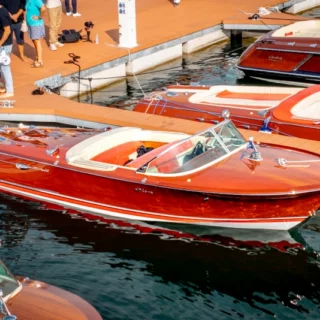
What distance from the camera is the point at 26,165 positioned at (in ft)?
38.0

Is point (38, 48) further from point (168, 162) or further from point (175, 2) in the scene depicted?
point (175, 2)

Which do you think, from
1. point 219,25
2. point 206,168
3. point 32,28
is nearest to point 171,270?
point 206,168

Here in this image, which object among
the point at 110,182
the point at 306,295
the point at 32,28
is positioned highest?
the point at 32,28

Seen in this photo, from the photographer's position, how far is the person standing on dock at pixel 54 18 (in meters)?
17.5

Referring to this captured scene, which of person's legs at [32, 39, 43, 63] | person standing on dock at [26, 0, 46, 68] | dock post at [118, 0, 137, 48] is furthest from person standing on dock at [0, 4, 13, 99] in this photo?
dock post at [118, 0, 137, 48]

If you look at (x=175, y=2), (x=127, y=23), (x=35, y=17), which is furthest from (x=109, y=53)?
(x=175, y=2)

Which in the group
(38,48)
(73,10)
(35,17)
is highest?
(35,17)

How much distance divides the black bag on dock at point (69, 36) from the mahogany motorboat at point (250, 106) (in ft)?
15.1

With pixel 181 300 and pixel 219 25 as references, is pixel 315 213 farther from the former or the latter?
pixel 219 25

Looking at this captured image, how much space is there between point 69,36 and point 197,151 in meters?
8.84

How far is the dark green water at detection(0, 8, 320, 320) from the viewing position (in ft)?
29.8

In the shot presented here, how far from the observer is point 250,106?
13891 millimetres

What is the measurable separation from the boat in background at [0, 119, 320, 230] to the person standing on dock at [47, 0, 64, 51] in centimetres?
613

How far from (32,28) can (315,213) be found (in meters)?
7.90
